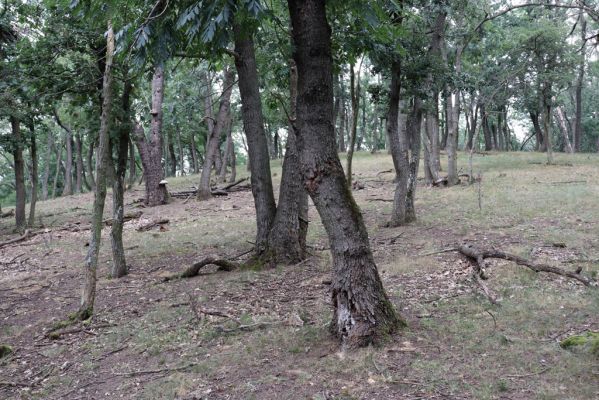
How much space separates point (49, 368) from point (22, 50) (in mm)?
6396

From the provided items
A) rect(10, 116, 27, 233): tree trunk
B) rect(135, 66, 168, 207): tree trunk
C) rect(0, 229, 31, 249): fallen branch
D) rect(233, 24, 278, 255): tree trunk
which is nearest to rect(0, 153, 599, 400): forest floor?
rect(233, 24, 278, 255): tree trunk

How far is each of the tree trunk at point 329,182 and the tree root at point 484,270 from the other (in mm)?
1971

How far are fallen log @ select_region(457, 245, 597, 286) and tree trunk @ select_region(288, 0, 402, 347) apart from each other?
278 cm

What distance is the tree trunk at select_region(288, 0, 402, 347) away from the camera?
193 inches

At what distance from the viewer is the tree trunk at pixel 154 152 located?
59.0 feet

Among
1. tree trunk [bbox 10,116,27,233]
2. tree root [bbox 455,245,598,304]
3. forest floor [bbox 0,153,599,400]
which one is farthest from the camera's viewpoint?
tree trunk [bbox 10,116,27,233]

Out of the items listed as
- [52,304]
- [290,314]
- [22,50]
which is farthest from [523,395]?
[22,50]

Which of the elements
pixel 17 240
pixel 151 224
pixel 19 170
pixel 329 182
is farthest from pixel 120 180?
pixel 19 170

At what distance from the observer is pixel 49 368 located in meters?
5.71

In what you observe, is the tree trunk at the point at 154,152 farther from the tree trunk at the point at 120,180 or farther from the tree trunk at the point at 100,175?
the tree trunk at the point at 100,175

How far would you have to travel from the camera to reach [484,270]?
284 inches

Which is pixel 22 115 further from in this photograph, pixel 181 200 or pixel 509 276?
pixel 509 276

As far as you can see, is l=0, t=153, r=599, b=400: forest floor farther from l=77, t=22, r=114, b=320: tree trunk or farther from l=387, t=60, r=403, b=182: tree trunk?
l=387, t=60, r=403, b=182: tree trunk

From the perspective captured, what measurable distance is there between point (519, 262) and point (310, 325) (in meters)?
3.30
